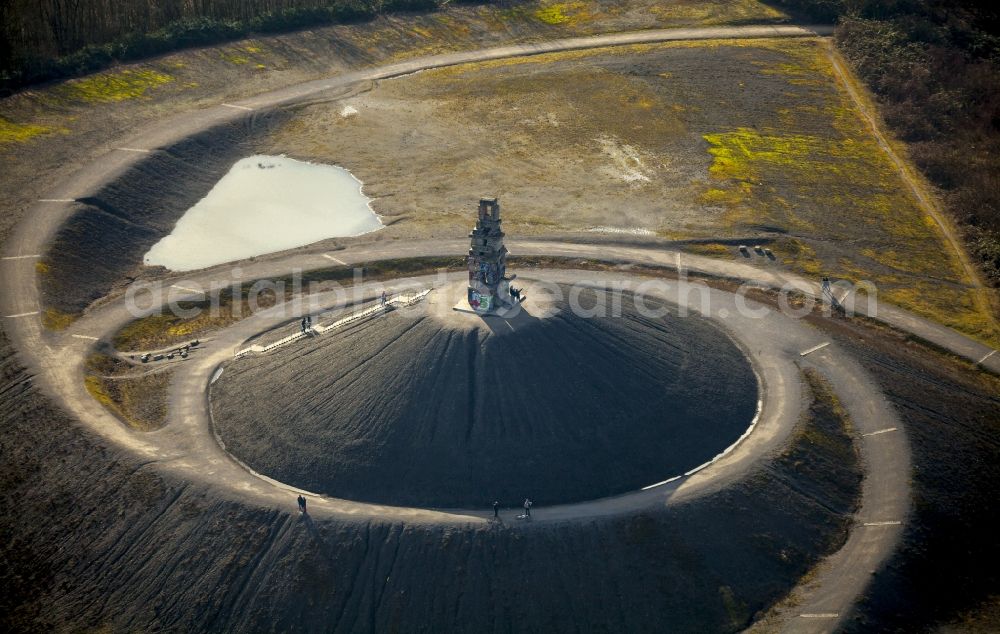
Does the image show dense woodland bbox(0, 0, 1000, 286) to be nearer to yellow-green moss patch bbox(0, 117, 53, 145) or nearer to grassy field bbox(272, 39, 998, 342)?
grassy field bbox(272, 39, 998, 342)

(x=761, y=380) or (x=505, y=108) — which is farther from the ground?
(x=505, y=108)

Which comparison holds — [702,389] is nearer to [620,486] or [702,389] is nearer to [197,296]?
[620,486]

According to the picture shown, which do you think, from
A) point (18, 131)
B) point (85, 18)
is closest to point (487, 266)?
point (18, 131)

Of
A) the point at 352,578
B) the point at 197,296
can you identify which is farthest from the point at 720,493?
the point at 197,296

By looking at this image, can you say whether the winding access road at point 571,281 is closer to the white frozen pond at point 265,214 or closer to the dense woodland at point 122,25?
the white frozen pond at point 265,214

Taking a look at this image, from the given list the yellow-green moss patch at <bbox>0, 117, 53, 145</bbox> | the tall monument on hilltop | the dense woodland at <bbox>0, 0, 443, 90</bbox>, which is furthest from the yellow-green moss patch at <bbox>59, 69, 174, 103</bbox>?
A: the tall monument on hilltop

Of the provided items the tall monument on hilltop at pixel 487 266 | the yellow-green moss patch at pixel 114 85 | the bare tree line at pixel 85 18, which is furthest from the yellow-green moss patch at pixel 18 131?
the tall monument on hilltop at pixel 487 266

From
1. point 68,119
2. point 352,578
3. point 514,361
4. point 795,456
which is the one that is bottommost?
point 352,578
